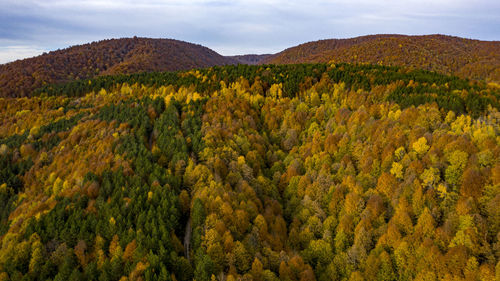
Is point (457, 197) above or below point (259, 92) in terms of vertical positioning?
below

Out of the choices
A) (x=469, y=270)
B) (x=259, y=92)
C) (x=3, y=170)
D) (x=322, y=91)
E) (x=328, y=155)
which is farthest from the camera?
(x=259, y=92)

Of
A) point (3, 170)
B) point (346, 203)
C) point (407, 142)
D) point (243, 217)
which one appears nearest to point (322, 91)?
point (407, 142)

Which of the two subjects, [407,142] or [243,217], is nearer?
[243,217]

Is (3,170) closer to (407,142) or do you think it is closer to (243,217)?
(243,217)

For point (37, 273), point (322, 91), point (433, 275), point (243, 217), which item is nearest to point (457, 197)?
point (433, 275)

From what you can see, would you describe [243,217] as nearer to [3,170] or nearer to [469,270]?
[469,270]

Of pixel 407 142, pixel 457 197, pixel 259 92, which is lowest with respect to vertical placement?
pixel 457 197

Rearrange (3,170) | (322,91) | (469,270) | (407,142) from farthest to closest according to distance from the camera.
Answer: (322,91) < (3,170) < (407,142) < (469,270)
